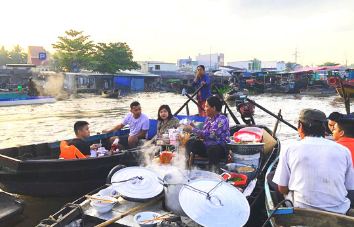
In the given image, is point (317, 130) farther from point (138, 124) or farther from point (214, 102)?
point (138, 124)

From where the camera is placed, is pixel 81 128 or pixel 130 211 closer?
pixel 130 211

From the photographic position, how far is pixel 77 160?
5168 millimetres

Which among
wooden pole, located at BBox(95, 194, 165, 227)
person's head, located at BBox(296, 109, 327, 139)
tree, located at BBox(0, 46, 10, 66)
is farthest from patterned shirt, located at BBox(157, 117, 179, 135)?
tree, located at BBox(0, 46, 10, 66)

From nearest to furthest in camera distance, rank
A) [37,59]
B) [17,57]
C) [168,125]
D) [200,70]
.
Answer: [168,125] → [200,70] → [37,59] → [17,57]

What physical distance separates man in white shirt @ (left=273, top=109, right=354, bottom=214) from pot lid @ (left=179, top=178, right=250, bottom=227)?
64cm

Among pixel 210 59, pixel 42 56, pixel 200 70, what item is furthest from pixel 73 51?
pixel 210 59

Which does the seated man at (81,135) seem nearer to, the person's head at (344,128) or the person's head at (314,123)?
the person's head at (314,123)

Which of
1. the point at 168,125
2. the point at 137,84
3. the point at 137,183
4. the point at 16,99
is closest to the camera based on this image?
the point at 137,183

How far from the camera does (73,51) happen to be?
39312 mm

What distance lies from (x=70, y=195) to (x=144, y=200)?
2.68 meters

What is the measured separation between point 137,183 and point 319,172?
2372mm

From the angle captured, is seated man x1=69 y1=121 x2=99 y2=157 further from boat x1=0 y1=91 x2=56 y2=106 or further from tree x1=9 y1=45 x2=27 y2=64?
tree x1=9 y1=45 x2=27 y2=64

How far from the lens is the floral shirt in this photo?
498 cm

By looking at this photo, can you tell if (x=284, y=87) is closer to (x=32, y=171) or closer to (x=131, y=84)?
(x=131, y=84)
